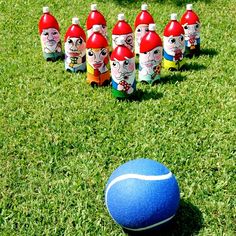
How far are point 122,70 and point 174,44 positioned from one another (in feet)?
2.53

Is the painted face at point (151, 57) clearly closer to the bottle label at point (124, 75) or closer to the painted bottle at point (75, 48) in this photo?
the bottle label at point (124, 75)

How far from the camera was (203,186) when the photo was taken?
9.82 ft

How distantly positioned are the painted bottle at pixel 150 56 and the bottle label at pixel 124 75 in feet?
0.85

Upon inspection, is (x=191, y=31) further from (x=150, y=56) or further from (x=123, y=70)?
(x=123, y=70)

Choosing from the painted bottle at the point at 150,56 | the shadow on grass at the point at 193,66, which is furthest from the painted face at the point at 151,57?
the shadow on grass at the point at 193,66

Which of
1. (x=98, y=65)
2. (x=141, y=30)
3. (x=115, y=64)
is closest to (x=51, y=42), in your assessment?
(x=98, y=65)

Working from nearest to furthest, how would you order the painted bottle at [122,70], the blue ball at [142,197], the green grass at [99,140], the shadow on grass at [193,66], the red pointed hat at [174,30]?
the blue ball at [142,197] < the green grass at [99,140] < the painted bottle at [122,70] < the red pointed hat at [174,30] < the shadow on grass at [193,66]

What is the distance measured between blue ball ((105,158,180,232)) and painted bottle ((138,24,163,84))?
1.74 metres

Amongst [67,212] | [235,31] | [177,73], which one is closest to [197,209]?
[67,212]

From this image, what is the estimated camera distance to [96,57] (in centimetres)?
412

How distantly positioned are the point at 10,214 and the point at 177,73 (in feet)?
7.88

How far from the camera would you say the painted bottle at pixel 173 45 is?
4.31 m

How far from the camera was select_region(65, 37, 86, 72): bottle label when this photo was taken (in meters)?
4.38

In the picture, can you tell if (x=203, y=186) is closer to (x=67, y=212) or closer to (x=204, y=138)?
(x=204, y=138)
